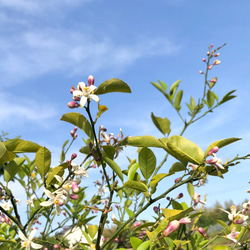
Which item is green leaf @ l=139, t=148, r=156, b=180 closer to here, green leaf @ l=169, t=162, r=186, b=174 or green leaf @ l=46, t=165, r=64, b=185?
green leaf @ l=169, t=162, r=186, b=174

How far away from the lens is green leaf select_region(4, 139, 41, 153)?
97 cm

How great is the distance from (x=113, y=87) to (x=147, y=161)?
266 millimetres

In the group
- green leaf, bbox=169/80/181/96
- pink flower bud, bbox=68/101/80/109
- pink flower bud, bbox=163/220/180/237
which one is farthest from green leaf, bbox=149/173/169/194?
green leaf, bbox=169/80/181/96

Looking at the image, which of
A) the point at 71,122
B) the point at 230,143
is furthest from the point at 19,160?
the point at 230,143

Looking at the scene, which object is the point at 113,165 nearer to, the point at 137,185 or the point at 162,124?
the point at 137,185

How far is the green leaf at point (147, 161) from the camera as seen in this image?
95 cm

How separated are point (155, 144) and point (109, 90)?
0.74 ft

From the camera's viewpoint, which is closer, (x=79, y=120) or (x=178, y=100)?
(x=79, y=120)

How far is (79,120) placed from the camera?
94 cm

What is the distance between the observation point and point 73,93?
93 centimetres

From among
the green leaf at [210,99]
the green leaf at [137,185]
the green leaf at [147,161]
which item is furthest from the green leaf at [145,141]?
the green leaf at [210,99]

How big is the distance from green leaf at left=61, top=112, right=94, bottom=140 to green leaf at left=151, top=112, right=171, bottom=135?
0.25 m

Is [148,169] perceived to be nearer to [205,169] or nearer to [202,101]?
[205,169]

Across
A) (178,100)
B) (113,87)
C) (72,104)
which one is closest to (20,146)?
(72,104)
